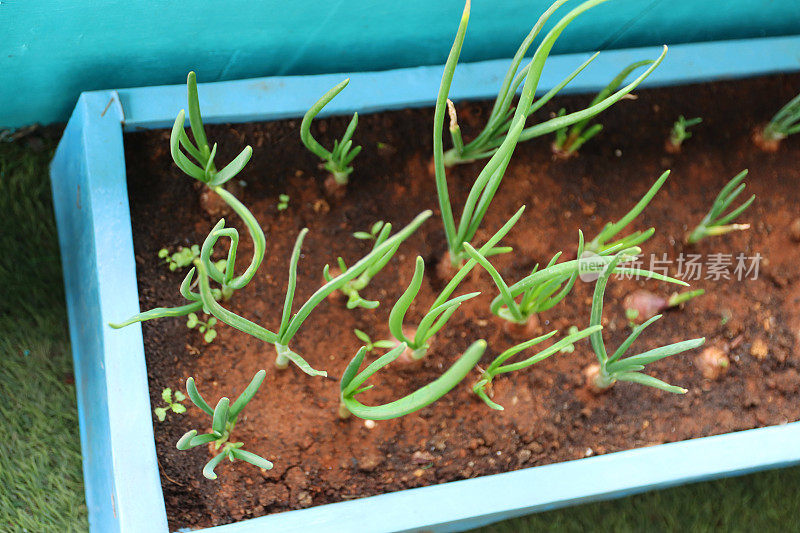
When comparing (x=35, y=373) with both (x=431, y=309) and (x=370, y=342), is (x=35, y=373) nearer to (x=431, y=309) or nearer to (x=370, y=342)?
(x=370, y=342)

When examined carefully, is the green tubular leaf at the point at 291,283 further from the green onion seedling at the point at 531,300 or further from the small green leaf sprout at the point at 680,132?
the small green leaf sprout at the point at 680,132

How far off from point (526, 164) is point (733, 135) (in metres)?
0.37

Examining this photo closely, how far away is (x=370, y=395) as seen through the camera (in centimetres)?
104

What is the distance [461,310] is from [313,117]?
0.34 metres


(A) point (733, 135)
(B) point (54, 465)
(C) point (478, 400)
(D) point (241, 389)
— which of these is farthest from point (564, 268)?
(B) point (54, 465)

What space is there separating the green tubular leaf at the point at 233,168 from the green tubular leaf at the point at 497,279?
255 millimetres

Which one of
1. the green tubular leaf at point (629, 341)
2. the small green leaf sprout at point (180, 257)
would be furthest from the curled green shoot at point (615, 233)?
the small green leaf sprout at point (180, 257)

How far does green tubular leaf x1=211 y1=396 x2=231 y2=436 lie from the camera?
83cm

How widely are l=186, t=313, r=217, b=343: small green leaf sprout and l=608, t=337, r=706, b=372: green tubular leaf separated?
1.72 feet

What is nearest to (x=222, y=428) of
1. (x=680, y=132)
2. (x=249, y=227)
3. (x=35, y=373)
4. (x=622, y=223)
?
(x=249, y=227)

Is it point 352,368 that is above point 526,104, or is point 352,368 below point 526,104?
below

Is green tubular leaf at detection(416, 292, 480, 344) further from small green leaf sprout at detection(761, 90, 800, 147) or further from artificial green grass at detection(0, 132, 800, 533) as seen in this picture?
small green leaf sprout at detection(761, 90, 800, 147)

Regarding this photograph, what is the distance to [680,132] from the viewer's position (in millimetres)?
1212

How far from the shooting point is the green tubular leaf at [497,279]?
0.83m
